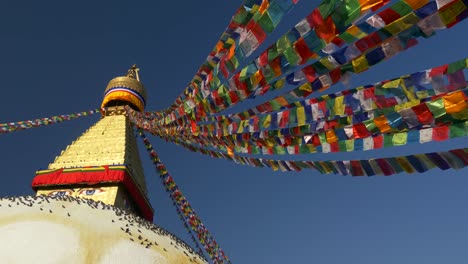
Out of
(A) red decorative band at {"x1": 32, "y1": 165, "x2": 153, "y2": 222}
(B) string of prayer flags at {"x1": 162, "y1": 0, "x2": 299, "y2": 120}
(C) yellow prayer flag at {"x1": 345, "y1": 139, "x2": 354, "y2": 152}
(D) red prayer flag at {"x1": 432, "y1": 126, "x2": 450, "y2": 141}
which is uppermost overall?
(A) red decorative band at {"x1": 32, "y1": 165, "x2": 153, "y2": 222}

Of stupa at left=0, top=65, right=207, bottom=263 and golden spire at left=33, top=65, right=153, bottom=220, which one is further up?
golden spire at left=33, top=65, right=153, bottom=220

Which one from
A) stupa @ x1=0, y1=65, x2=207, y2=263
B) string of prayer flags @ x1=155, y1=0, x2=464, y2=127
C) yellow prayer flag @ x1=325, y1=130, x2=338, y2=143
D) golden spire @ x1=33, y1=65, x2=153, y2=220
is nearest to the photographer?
string of prayer flags @ x1=155, y1=0, x2=464, y2=127

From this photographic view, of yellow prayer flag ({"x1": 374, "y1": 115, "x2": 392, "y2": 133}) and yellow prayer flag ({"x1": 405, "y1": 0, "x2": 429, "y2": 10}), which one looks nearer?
yellow prayer flag ({"x1": 405, "y1": 0, "x2": 429, "y2": 10})

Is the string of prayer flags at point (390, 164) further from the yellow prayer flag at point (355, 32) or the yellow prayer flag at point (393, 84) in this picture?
the yellow prayer flag at point (355, 32)

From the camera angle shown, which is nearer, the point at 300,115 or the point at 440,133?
the point at 440,133

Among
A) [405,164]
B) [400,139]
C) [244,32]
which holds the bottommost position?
[405,164]

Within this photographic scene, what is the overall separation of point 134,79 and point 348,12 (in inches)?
467

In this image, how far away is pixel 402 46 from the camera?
296 centimetres

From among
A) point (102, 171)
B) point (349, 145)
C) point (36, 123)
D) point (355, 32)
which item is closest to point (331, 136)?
point (349, 145)

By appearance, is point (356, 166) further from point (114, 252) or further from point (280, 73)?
point (114, 252)

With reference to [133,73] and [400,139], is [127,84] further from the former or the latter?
[400,139]

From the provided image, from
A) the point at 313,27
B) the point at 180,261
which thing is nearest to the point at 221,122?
the point at 180,261

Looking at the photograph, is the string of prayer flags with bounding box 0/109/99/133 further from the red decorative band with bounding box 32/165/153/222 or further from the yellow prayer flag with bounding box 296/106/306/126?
the yellow prayer flag with bounding box 296/106/306/126

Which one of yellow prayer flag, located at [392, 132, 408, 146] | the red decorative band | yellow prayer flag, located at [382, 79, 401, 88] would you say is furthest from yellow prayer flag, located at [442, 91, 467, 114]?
the red decorative band
